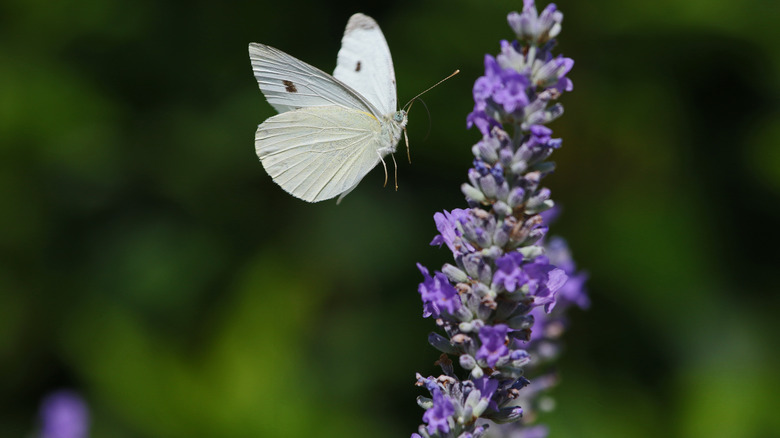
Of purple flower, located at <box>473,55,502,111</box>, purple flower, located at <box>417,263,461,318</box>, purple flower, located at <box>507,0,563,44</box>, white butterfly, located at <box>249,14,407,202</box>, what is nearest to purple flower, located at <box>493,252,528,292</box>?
purple flower, located at <box>417,263,461,318</box>

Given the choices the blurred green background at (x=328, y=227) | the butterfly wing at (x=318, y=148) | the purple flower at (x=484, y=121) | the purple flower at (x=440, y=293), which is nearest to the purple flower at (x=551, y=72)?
the purple flower at (x=484, y=121)

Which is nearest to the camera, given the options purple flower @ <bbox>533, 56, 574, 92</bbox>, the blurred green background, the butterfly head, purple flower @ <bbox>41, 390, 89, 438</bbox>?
purple flower @ <bbox>533, 56, 574, 92</bbox>

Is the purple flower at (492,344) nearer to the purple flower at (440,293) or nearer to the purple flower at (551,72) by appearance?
the purple flower at (440,293)

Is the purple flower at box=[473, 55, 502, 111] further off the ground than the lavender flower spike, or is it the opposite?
the purple flower at box=[473, 55, 502, 111]

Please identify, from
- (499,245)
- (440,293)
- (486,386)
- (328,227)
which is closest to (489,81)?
(499,245)

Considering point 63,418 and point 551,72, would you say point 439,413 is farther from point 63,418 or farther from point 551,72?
point 63,418

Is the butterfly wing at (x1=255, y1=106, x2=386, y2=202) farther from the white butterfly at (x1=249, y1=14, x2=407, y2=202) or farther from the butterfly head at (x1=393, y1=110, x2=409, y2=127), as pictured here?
the butterfly head at (x1=393, y1=110, x2=409, y2=127)

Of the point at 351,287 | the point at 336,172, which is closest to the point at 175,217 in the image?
the point at 351,287
